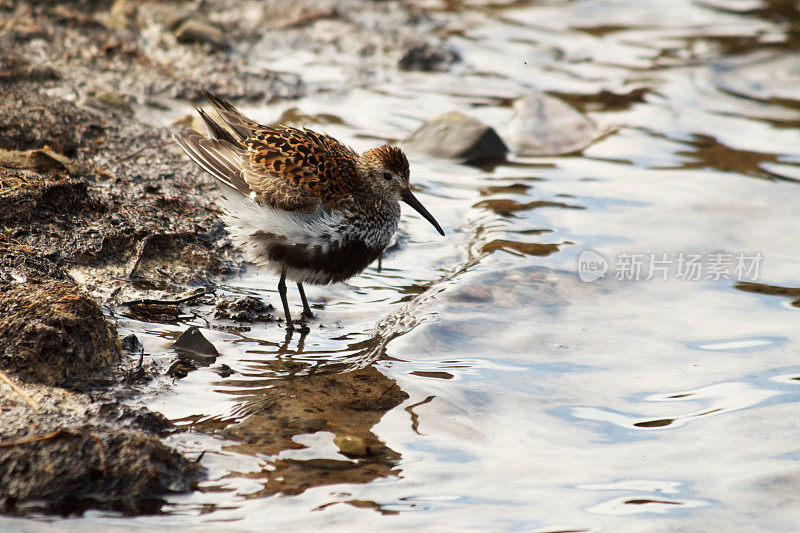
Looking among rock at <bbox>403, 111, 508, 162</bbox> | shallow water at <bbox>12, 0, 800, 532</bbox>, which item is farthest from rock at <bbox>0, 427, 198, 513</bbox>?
rock at <bbox>403, 111, 508, 162</bbox>

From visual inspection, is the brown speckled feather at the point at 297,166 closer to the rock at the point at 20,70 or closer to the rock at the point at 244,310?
the rock at the point at 244,310

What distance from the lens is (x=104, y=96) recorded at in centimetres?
1016

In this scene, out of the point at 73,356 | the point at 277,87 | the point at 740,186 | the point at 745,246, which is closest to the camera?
the point at 73,356

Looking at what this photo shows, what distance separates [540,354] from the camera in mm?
6508

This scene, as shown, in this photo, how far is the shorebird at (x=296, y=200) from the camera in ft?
21.9

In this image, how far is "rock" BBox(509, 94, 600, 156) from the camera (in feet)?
34.0

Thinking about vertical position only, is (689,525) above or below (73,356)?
below

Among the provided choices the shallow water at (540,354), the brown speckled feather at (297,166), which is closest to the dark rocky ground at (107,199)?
the shallow water at (540,354)

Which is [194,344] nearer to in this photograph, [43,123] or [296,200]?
[296,200]

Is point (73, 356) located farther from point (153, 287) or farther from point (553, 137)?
point (553, 137)

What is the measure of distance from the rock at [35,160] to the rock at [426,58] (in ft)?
19.9

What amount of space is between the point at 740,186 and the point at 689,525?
5587mm

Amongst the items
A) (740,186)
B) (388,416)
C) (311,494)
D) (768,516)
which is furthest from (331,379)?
(740,186)

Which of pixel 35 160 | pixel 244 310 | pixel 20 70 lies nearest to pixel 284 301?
pixel 244 310
